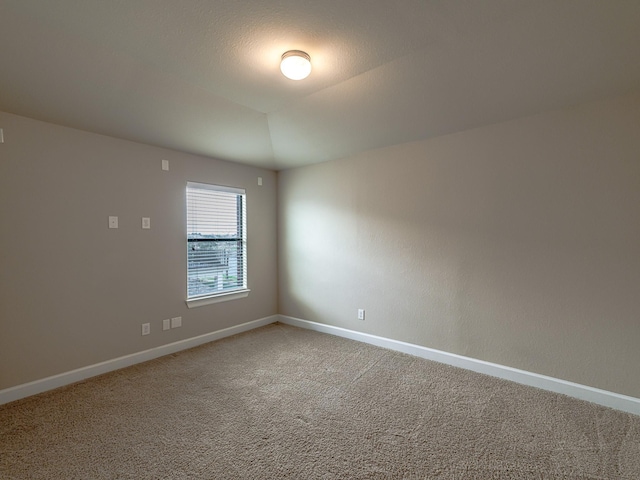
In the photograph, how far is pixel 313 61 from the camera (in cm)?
234

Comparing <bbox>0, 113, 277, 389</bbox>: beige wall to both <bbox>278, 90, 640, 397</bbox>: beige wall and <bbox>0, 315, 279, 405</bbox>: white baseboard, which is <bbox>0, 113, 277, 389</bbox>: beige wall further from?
<bbox>278, 90, 640, 397</bbox>: beige wall

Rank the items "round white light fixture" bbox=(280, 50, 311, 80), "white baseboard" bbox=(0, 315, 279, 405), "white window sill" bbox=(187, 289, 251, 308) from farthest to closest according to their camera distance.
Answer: "white window sill" bbox=(187, 289, 251, 308) < "white baseboard" bbox=(0, 315, 279, 405) < "round white light fixture" bbox=(280, 50, 311, 80)

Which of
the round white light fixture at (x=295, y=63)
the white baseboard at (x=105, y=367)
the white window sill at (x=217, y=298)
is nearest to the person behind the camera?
the round white light fixture at (x=295, y=63)

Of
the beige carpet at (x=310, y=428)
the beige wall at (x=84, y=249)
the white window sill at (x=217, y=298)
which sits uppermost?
the beige wall at (x=84, y=249)

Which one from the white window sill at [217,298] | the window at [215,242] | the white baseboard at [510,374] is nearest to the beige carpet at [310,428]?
Result: the white baseboard at [510,374]

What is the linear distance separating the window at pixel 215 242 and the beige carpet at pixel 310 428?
1.13 m

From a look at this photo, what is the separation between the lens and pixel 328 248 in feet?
13.8

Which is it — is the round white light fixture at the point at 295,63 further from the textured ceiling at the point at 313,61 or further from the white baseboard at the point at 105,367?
the white baseboard at the point at 105,367

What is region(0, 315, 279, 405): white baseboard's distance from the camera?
2.52m

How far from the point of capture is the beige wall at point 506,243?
240 centimetres

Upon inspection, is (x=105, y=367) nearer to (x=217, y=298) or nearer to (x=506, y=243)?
(x=217, y=298)

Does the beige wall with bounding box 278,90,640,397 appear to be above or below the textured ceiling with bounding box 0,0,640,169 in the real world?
below

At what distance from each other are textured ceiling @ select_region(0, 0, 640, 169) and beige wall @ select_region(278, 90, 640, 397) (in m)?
0.31

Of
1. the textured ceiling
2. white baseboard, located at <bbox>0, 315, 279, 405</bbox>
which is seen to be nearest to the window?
white baseboard, located at <bbox>0, 315, 279, 405</bbox>
